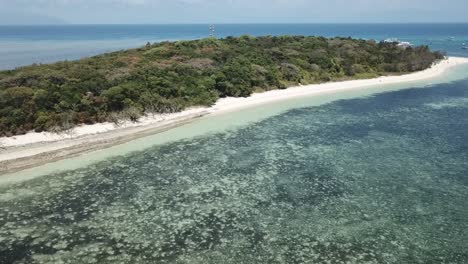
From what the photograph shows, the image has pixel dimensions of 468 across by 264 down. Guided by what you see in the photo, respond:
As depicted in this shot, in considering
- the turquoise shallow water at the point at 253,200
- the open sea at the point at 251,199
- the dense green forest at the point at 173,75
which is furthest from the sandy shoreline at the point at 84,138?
the turquoise shallow water at the point at 253,200

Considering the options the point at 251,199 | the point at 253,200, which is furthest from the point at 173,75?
the point at 253,200

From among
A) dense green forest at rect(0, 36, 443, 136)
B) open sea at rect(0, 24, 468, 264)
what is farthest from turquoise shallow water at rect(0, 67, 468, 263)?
dense green forest at rect(0, 36, 443, 136)

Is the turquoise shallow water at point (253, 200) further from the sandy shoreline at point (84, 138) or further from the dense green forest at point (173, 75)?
the dense green forest at point (173, 75)

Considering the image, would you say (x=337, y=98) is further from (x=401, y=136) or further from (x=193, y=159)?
(x=193, y=159)

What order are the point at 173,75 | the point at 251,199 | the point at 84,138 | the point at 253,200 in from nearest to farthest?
the point at 253,200 < the point at 251,199 < the point at 84,138 < the point at 173,75

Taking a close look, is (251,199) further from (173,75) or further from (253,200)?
(173,75)

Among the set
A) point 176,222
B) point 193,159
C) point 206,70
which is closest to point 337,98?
point 206,70

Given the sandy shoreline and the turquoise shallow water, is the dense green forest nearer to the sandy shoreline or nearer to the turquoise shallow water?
the sandy shoreline
